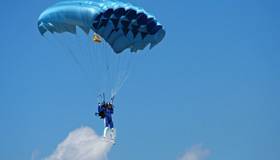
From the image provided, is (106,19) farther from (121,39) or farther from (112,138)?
(112,138)

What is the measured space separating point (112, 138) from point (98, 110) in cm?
174

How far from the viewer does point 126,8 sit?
148 ft

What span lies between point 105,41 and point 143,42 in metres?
2.39

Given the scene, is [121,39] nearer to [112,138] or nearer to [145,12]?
[145,12]

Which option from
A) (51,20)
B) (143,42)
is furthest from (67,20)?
(143,42)

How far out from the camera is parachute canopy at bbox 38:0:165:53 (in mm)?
45125

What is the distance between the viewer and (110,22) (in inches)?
1789

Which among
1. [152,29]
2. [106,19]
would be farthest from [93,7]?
[152,29]

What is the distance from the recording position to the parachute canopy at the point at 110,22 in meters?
45.1

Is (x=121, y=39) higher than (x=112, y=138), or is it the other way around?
(x=121, y=39)

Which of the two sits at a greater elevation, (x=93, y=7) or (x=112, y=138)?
(x=93, y=7)

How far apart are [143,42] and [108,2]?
11.4 ft

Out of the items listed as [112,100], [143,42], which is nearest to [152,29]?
[143,42]

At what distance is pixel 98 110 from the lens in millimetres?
46781
